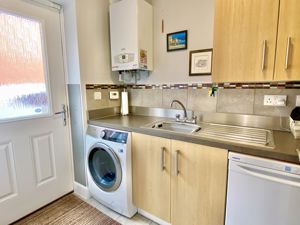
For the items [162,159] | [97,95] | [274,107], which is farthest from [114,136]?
[274,107]

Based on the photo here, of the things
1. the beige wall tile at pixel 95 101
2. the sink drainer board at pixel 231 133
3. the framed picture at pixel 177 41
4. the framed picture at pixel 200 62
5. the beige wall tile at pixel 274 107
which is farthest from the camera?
the beige wall tile at pixel 95 101

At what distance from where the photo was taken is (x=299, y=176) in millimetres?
881

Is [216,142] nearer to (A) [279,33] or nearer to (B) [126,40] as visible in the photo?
(A) [279,33]

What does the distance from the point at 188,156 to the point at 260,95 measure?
2.82 ft

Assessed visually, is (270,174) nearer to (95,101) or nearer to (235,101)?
(235,101)

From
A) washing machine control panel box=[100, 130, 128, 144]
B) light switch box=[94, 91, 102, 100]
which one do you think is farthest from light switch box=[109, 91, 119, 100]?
washing machine control panel box=[100, 130, 128, 144]

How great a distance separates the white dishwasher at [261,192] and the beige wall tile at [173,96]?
0.93 meters

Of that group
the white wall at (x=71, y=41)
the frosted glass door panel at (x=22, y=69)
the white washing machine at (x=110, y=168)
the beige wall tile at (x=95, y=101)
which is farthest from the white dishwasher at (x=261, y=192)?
the frosted glass door panel at (x=22, y=69)

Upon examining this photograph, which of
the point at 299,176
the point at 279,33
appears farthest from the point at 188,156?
the point at 279,33

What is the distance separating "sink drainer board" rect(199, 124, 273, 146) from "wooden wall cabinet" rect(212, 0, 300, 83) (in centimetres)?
42

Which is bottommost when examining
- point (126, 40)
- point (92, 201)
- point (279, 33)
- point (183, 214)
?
point (92, 201)

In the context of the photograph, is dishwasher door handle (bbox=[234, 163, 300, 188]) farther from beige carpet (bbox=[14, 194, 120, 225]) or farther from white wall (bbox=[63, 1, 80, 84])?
white wall (bbox=[63, 1, 80, 84])

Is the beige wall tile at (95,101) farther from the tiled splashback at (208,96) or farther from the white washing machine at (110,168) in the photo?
the white washing machine at (110,168)

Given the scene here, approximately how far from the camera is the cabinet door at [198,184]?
3.75 ft
